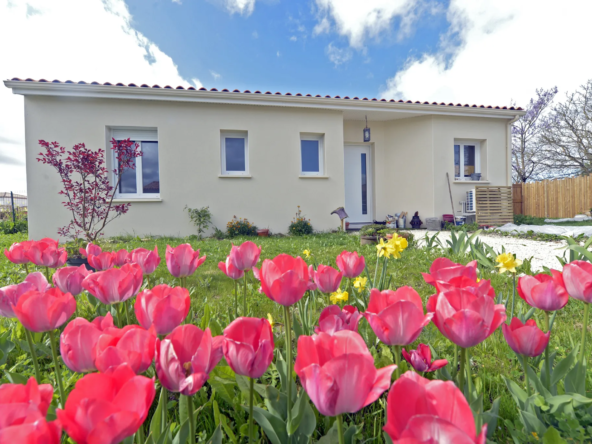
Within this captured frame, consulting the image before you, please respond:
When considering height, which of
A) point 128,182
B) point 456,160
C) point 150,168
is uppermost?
point 456,160

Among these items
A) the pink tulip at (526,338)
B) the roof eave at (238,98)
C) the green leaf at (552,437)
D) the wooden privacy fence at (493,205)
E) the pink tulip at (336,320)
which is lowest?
the green leaf at (552,437)

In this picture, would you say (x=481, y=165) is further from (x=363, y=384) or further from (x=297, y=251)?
(x=363, y=384)

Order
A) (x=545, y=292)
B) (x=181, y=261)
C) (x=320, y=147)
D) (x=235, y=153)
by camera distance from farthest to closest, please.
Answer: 1. (x=320, y=147)
2. (x=235, y=153)
3. (x=181, y=261)
4. (x=545, y=292)

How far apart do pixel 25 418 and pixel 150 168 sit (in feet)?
27.8

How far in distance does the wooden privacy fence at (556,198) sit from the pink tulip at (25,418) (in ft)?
47.5

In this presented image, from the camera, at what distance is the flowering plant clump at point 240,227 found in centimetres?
768

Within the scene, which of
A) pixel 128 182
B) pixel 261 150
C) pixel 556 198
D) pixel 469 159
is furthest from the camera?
pixel 556 198

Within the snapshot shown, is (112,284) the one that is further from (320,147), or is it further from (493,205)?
(493,205)

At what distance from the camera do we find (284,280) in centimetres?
67

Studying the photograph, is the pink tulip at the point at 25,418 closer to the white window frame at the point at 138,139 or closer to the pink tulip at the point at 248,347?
→ the pink tulip at the point at 248,347

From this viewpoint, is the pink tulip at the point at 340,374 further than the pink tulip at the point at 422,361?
No

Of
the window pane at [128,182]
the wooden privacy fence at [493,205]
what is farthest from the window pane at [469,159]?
the window pane at [128,182]

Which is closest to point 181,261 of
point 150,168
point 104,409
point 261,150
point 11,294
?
point 11,294

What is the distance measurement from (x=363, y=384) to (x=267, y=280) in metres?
0.36
